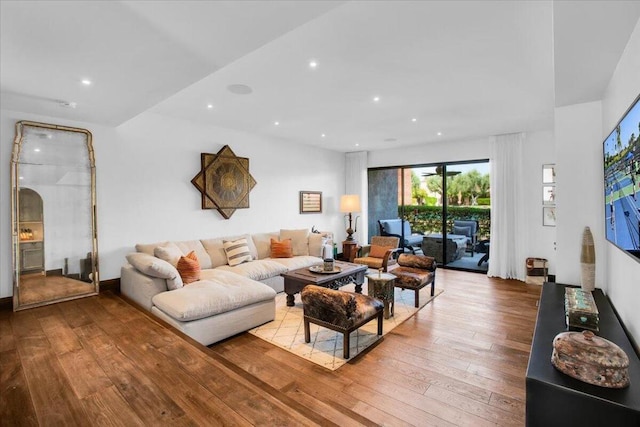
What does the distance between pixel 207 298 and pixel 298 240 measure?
2933 mm

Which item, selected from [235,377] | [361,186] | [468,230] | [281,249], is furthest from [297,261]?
[468,230]

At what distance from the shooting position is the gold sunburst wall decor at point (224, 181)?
5.06m

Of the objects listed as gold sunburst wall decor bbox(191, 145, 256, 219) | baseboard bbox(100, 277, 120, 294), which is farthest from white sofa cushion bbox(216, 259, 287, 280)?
baseboard bbox(100, 277, 120, 294)

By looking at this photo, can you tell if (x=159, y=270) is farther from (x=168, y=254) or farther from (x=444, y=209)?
(x=444, y=209)

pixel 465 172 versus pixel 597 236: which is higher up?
pixel 465 172

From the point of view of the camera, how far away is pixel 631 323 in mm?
1897

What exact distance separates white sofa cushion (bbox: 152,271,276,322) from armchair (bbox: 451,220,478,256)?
15.6ft

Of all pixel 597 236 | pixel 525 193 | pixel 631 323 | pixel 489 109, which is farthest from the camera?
pixel 525 193

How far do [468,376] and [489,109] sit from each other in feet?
11.5

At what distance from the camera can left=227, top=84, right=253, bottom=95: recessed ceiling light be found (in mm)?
3438

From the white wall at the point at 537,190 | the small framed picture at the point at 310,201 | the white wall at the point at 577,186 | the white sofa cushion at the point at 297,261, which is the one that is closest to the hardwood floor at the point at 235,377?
the white wall at the point at 577,186

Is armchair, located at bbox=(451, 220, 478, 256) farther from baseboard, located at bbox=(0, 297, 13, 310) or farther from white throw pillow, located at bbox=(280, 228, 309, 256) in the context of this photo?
baseboard, located at bbox=(0, 297, 13, 310)

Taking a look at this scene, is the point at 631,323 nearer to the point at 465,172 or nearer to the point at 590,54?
the point at 590,54

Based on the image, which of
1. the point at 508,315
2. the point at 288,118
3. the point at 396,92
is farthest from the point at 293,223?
the point at 508,315
